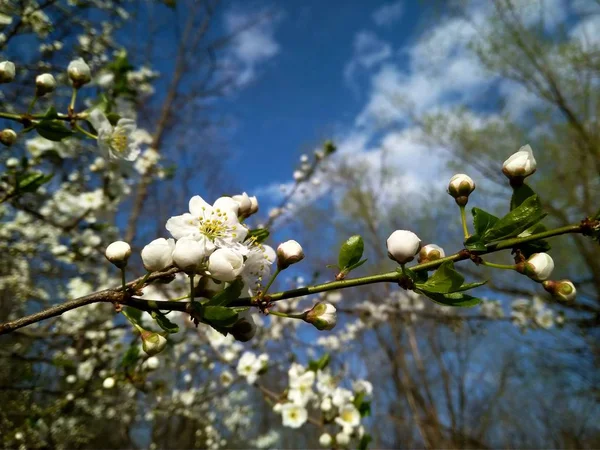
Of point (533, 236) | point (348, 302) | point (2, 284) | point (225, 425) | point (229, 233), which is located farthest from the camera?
point (348, 302)

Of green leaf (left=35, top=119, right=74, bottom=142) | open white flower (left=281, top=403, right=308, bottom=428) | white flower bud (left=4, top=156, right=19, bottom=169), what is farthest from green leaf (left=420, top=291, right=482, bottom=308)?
white flower bud (left=4, top=156, right=19, bottom=169)

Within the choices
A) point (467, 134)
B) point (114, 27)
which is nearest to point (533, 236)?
point (114, 27)

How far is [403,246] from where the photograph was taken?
2.03ft

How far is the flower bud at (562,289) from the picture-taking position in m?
0.64

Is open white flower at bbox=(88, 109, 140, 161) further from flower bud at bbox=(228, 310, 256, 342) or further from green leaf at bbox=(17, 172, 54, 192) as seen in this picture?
flower bud at bbox=(228, 310, 256, 342)

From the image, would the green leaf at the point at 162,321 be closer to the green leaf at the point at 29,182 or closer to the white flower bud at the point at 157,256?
the white flower bud at the point at 157,256

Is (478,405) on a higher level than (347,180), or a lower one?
lower

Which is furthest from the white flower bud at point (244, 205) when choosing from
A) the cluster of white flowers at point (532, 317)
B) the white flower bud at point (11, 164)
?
the cluster of white flowers at point (532, 317)

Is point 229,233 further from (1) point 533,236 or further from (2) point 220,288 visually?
(1) point 533,236

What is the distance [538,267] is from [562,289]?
8 cm

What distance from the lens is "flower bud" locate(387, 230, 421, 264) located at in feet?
2.02

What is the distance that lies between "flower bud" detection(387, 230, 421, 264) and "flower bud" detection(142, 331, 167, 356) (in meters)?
0.37

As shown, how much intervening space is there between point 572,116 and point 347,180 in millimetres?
3845

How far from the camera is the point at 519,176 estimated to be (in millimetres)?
679
